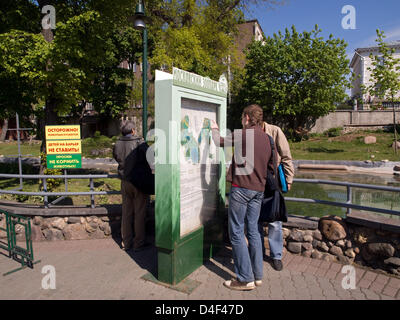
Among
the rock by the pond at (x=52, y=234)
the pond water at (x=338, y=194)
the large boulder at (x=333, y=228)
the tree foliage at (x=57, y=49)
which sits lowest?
the pond water at (x=338, y=194)

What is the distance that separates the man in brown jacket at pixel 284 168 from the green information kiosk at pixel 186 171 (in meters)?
0.84

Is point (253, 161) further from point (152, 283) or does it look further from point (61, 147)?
point (61, 147)

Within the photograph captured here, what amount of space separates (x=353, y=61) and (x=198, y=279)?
6915 centimetres

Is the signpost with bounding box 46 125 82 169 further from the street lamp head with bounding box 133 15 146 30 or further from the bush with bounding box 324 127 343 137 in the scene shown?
the bush with bounding box 324 127 343 137

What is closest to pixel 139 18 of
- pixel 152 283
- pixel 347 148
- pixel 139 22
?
pixel 139 22

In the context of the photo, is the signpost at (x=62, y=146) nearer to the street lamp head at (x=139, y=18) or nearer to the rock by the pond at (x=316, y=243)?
the street lamp head at (x=139, y=18)

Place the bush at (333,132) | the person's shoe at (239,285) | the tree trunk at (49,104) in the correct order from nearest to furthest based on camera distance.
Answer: the person's shoe at (239,285) < the tree trunk at (49,104) < the bush at (333,132)

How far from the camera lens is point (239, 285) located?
12.0 ft

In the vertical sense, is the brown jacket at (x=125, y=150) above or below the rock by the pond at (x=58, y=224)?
above

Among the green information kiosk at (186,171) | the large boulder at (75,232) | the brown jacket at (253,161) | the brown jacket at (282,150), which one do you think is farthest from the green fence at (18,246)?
the brown jacket at (282,150)

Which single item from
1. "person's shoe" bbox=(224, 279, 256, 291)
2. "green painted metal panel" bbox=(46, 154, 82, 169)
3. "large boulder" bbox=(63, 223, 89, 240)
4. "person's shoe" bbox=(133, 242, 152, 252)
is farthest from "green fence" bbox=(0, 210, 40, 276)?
"person's shoe" bbox=(224, 279, 256, 291)

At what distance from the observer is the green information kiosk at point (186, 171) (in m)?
3.56

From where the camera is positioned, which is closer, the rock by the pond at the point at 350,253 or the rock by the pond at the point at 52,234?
the rock by the pond at the point at 350,253
